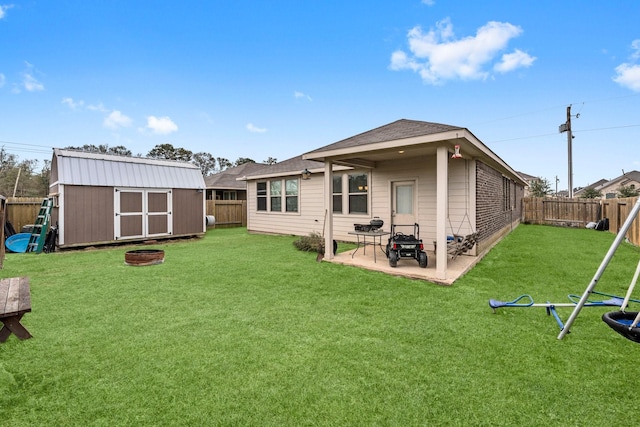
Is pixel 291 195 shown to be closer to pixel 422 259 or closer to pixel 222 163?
pixel 422 259

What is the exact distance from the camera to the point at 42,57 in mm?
11797

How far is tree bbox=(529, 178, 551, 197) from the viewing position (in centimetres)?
3500

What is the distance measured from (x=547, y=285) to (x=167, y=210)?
37.2 feet

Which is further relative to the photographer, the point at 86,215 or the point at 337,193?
the point at 337,193

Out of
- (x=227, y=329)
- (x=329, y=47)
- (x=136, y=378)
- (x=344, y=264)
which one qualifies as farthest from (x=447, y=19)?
(x=136, y=378)

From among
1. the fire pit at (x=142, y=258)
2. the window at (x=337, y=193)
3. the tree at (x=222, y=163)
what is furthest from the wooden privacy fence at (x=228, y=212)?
the tree at (x=222, y=163)

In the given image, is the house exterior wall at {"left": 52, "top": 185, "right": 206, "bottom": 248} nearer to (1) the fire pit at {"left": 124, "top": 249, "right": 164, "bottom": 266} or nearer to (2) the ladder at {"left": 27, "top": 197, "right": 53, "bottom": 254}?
(2) the ladder at {"left": 27, "top": 197, "right": 53, "bottom": 254}

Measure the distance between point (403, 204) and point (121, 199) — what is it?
9.22 meters

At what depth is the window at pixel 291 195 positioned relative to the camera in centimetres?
1159

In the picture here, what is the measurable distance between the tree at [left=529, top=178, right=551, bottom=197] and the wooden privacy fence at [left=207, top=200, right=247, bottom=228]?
111 feet

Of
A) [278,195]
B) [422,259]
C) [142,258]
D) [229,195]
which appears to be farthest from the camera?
[229,195]

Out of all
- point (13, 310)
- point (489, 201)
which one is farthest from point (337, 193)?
point (13, 310)

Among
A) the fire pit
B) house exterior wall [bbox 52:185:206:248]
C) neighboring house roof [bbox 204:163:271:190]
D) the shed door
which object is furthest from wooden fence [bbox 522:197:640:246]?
house exterior wall [bbox 52:185:206:248]

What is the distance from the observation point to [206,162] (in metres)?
45.8
